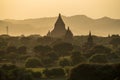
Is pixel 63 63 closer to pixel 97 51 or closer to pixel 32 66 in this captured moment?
pixel 32 66

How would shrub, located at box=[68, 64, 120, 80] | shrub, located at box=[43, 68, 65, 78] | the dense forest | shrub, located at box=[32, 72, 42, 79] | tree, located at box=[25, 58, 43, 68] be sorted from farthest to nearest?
1. tree, located at box=[25, 58, 43, 68]
2. shrub, located at box=[43, 68, 65, 78]
3. shrub, located at box=[32, 72, 42, 79]
4. the dense forest
5. shrub, located at box=[68, 64, 120, 80]

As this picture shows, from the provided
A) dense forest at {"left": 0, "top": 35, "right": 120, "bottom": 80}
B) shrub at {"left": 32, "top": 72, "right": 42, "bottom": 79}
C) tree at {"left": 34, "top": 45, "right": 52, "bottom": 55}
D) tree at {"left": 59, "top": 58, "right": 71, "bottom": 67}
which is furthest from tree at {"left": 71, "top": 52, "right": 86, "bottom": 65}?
shrub at {"left": 32, "top": 72, "right": 42, "bottom": 79}

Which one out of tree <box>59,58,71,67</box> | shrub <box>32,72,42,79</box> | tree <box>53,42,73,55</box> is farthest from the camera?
tree <box>53,42,73,55</box>

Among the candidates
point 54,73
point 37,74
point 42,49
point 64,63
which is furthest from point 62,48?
point 37,74

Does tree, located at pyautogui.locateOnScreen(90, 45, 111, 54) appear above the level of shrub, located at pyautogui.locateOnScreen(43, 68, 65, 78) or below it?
above

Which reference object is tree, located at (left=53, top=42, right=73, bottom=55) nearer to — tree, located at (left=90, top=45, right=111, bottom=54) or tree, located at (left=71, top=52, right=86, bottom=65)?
tree, located at (left=90, top=45, right=111, bottom=54)

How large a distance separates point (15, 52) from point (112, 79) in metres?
88.4

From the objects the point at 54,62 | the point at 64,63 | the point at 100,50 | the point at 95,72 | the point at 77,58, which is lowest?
the point at 54,62

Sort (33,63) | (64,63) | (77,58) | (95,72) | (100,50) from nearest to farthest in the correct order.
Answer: (95,72)
(33,63)
(64,63)
(77,58)
(100,50)

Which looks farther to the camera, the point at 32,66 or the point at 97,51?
the point at 97,51

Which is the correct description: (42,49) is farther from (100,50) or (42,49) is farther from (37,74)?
(37,74)

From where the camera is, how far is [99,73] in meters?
64.5

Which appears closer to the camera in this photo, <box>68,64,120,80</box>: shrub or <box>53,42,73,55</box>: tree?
<box>68,64,120,80</box>: shrub

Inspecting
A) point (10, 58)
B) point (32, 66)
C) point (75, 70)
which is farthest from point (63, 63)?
point (75, 70)
